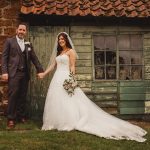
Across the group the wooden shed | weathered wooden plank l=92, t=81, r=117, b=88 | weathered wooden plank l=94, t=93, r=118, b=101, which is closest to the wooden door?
the wooden shed

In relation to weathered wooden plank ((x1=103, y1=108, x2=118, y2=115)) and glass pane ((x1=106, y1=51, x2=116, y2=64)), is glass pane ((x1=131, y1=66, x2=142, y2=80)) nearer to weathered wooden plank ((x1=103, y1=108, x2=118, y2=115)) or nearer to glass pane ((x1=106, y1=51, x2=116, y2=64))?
glass pane ((x1=106, y1=51, x2=116, y2=64))

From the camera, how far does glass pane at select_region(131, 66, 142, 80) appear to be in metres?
12.8

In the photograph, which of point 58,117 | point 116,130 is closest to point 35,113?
point 58,117

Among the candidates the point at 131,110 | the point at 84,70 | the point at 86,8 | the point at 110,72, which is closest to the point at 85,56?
the point at 84,70

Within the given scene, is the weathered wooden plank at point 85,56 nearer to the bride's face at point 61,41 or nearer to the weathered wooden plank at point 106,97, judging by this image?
the weathered wooden plank at point 106,97

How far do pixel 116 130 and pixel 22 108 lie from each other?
100 inches

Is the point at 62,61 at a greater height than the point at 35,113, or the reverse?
the point at 62,61

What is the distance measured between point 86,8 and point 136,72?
7.37 feet

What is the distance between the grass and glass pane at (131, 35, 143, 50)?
359 cm

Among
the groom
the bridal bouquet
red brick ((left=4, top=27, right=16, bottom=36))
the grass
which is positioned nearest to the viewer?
the grass

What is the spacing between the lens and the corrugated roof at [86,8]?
12.1 m

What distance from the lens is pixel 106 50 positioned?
12.7 metres

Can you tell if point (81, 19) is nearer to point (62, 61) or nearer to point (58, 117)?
point (62, 61)

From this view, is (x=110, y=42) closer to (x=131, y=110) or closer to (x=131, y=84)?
(x=131, y=84)
